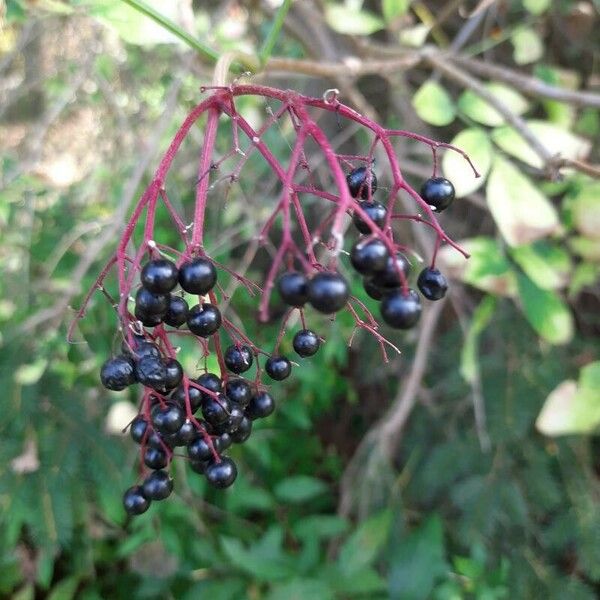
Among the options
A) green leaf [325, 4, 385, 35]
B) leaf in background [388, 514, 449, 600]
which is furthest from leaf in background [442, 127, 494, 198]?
leaf in background [388, 514, 449, 600]

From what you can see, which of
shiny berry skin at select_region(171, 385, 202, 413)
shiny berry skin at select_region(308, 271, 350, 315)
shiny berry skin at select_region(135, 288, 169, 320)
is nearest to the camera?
shiny berry skin at select_region(308, 271, 350, 315)

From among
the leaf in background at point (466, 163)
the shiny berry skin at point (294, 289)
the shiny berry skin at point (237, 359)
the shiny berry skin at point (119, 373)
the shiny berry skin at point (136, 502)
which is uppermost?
the shiny berry skin at point (294, 289)

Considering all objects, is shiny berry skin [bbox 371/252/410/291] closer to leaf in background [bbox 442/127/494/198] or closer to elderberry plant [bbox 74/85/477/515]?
elderberry plant [bbox 74/85/477/515]

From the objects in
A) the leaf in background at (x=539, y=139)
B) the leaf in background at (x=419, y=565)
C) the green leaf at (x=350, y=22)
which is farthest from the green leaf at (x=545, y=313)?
the green leaf at (x=350, y=22)

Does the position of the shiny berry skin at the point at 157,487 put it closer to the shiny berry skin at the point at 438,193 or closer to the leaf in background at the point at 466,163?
the shiny berry skin at the point at 438,193

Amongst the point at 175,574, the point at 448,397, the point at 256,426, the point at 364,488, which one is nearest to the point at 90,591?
the point at 175,574

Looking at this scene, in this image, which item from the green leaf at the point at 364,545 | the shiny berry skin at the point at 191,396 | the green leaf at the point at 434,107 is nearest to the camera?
Result: the shiny berry skin at the point at 191,396

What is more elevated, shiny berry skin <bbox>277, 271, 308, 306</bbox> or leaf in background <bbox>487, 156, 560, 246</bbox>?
shiny berry skin <bbox>277, 271, 308, 306</bbox>
